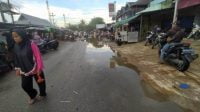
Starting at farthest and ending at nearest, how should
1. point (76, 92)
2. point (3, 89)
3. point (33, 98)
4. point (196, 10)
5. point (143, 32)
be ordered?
1. point (143, 32)
2. point (196, 10)
3. point (3, 89)
4. point (76, 92)
5. point (33, 98)

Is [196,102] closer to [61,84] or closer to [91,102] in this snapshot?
[91,102]

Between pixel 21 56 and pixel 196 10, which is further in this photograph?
pixel 196 10

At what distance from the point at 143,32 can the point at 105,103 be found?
15383mm

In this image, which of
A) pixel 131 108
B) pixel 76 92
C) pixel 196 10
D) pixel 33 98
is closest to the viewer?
pixel 131 108

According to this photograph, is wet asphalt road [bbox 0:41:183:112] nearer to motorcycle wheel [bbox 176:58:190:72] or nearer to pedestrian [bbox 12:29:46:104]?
pedestrian [bbox 12:29:46:104]

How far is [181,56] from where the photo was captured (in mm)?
5883

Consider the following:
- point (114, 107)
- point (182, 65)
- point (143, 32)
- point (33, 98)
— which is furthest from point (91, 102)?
point (143, 32)

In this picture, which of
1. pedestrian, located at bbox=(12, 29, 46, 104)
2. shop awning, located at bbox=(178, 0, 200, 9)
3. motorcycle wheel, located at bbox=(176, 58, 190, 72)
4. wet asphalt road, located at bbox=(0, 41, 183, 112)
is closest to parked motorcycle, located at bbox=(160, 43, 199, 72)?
motorcycle wheel, located at bbox=(176, 58, 190, 72)

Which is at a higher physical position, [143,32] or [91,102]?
[143,32]

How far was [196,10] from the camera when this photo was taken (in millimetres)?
14125

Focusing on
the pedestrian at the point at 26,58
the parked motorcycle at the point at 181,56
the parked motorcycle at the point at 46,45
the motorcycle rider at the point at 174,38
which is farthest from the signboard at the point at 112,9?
the pedestrian at the point at 26,58

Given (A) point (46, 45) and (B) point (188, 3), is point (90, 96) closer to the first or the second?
(B) point (188, 3)

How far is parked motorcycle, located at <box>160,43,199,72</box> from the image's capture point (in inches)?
219

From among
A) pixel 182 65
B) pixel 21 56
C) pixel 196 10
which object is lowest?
pixel 182 65
